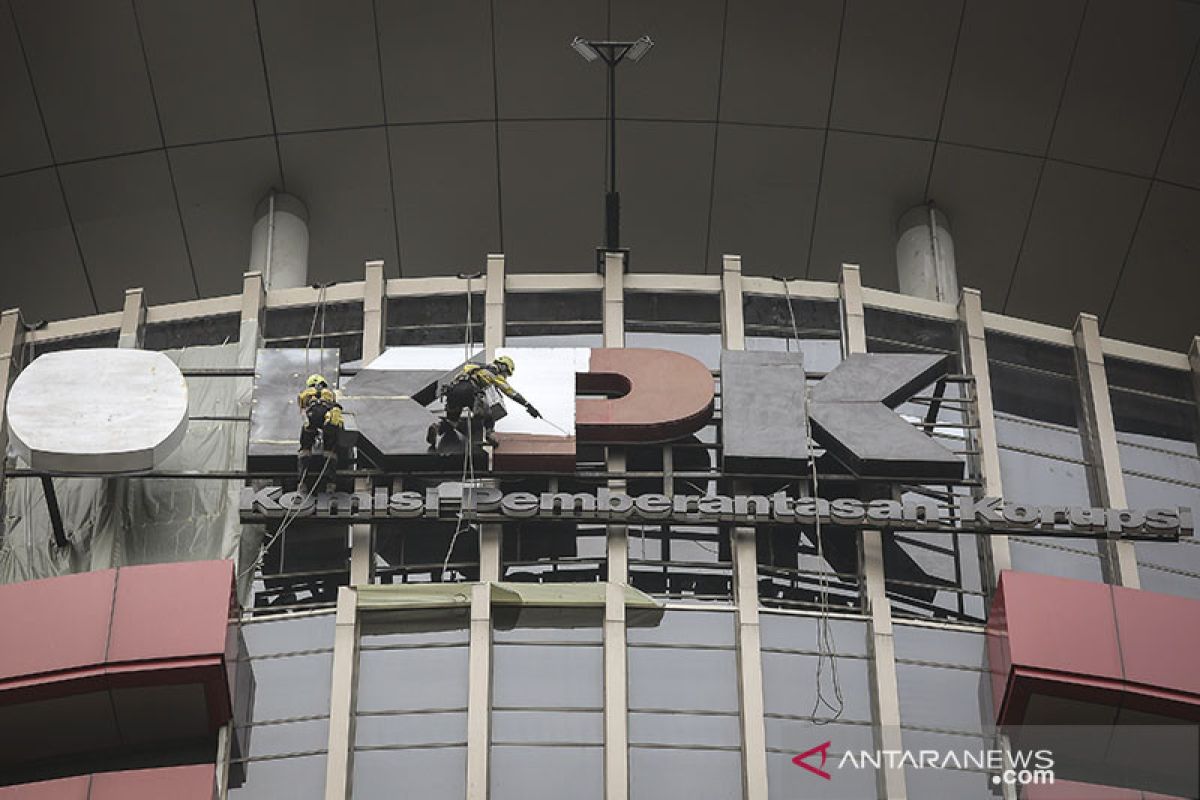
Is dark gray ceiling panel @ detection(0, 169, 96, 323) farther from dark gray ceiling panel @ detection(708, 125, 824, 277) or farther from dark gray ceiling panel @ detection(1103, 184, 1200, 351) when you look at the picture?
dark gray ceiling panel @ detection(1103, 184, 1200, 351)

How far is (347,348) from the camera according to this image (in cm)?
4259

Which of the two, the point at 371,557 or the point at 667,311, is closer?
the point at 371,557

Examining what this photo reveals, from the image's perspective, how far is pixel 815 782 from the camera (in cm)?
3619

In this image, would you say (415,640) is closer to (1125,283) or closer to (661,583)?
(661,583)

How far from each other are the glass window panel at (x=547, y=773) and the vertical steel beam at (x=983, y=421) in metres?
7.81

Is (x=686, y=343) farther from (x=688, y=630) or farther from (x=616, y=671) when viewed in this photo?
(x=616, y=671)

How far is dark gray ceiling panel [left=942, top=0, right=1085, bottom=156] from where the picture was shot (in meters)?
49.1

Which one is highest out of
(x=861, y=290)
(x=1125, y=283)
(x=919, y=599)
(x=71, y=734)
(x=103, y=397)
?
(x=1125, y=283)

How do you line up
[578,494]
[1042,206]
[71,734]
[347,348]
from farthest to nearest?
1. [1042,206]
2. [347,348]
3. [578,494]
4. [71,734]

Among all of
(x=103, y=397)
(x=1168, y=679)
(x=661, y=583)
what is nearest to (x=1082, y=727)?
(x=1168, y=679)

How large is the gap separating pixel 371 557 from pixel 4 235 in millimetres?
16773

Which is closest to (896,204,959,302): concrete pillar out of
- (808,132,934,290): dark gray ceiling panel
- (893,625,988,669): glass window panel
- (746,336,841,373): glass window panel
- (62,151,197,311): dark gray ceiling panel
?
(808,132,934,290): dark gray ceiling panel

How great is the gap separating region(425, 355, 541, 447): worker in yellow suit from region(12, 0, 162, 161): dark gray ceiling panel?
1353 cm

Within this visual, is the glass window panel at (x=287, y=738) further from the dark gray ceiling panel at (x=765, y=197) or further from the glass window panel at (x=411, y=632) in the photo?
the dark gray ceiling panel at (x=765, y=197)
